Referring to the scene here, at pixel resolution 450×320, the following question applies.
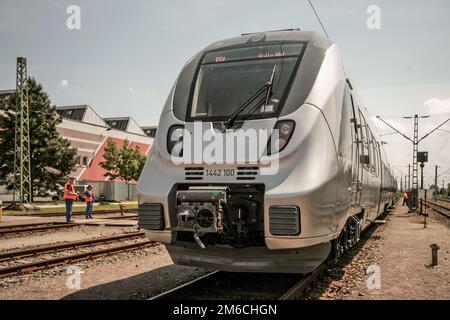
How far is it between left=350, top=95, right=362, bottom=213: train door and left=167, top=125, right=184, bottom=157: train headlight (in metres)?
2.89

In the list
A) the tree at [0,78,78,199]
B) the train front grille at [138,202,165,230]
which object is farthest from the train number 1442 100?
the tree at [0,78,78,199]

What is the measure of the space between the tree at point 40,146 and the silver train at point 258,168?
40.8 metres

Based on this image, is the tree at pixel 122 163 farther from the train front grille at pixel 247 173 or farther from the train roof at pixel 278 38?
the train front grille at pixel 247 173

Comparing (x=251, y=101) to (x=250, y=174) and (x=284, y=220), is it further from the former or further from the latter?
(x=284, y=220)

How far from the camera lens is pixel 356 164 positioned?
7.59m

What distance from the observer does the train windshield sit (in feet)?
19.7

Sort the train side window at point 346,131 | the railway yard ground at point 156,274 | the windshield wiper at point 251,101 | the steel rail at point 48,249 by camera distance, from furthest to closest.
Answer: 1. the steel rail at point 48,249
2. the railway yard ground at point 156,274
3. the train side window at point 346,131
4. the windshield wiper at point 251,101

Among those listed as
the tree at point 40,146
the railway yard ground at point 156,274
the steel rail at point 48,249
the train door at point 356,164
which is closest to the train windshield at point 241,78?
the train door at point 356,164

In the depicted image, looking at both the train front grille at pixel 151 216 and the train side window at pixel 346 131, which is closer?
the train front grille at pixel 151 216

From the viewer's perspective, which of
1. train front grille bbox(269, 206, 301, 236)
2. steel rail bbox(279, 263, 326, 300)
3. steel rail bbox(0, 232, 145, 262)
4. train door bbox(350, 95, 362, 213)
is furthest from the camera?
steel rail bbox(0, 232, 145, 262)

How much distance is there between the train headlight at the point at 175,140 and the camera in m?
5.88

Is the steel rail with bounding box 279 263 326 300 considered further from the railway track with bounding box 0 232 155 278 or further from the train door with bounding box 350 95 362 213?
the railway track with bounding box 0 232 155 278

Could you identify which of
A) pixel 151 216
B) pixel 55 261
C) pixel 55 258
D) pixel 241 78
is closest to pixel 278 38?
pixel 241 78
